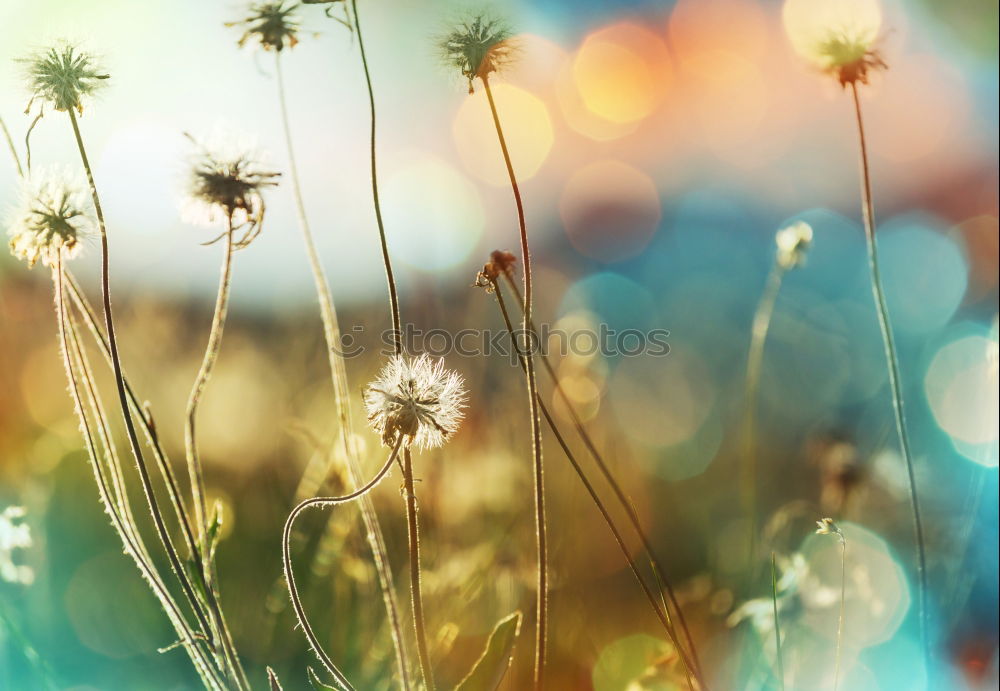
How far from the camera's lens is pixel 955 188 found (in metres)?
2.18

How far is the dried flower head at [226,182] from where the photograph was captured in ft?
2.99

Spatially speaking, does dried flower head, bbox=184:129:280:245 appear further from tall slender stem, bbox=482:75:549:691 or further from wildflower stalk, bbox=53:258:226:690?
tall slender stem, bbox=482:75:549:691

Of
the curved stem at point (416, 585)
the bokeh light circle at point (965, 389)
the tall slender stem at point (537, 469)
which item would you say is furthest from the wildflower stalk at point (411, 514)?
the bokeh light circle at point (965, 389)

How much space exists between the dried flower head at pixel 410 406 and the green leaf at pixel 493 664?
10.4 inches

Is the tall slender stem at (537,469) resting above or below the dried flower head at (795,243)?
below

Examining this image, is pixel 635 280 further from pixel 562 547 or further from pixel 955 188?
pixel 562 547

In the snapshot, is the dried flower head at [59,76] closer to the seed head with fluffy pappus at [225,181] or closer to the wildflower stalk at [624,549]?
the seed head with fluffy pappus at [225,181]

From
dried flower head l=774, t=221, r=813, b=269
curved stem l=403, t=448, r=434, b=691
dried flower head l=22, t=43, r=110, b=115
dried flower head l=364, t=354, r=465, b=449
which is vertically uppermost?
dried flower head l=22, t=43, r=110, b=115

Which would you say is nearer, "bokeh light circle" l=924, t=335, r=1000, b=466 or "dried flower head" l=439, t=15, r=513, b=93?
"dried flower head" l=439, t=15, r=513, b=93

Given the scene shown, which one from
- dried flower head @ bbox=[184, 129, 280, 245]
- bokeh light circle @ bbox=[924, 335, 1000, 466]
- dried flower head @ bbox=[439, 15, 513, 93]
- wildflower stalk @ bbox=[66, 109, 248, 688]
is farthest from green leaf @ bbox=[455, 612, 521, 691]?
bokeh light circle @ bbox=[924, 335, 1000, 466]

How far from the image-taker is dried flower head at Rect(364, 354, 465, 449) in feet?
2.85

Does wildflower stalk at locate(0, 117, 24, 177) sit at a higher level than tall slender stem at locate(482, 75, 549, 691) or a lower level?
higher

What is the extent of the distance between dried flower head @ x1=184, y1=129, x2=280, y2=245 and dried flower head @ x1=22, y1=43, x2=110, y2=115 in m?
0.16

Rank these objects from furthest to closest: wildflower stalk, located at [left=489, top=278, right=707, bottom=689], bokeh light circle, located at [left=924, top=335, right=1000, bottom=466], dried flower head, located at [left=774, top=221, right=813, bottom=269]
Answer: bokeh light circle, located at [left=924, top=335, right=1000, bottom=466] < dried flower head, located at [left=774, top=221, right=813, bottom=269] < wildflower stalk, located at [left=489, top=278, right=707, bottom=689]
